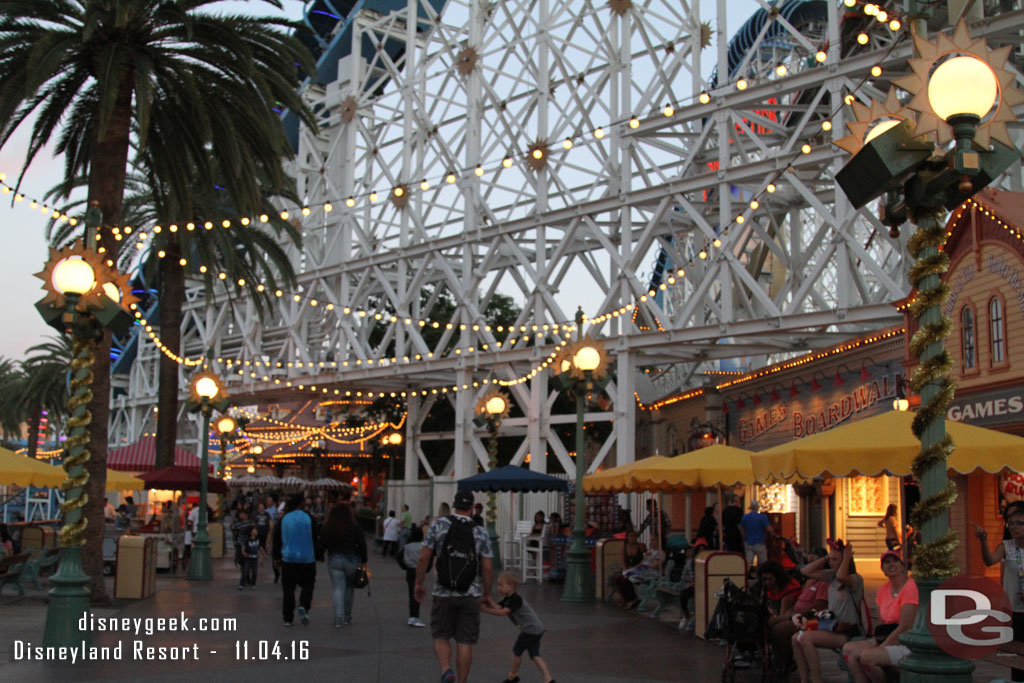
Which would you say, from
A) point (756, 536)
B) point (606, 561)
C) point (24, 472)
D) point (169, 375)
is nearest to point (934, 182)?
point (756, 536)

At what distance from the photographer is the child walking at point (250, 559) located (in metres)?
20.7

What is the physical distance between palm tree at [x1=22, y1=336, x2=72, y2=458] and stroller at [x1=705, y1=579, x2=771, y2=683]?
55.7 meters

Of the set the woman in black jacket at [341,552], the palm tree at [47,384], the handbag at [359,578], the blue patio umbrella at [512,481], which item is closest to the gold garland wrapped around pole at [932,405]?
the handbag at [359,578]

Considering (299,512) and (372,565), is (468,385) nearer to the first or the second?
(372,565)

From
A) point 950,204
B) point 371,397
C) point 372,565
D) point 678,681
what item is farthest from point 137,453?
point 950,204

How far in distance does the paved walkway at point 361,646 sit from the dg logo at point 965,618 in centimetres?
425

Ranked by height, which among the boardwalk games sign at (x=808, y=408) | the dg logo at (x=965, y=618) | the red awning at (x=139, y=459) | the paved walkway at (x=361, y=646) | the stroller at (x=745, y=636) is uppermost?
the boardwalk games sign at (x=808, y=408)

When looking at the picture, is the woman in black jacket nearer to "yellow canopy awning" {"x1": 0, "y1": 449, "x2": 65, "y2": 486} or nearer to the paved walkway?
the paved walkway

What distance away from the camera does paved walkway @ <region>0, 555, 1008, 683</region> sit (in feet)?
35.9

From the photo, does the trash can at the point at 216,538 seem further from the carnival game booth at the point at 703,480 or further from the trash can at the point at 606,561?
the trash can at the point at 606,561

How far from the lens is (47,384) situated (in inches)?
2488

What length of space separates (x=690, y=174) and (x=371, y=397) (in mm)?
19153

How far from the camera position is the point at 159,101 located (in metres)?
19.4

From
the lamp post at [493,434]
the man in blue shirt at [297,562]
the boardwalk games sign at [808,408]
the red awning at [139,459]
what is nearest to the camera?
the man in blue shirt at [297,562]
